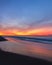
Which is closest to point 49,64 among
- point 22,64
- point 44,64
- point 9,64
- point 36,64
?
point 44,64

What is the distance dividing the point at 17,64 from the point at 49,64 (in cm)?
235

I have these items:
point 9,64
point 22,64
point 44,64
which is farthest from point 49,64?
point 9,64

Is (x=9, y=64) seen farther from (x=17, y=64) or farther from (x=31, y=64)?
(x=31, y=64)

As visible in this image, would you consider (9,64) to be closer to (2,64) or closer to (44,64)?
(2,64)

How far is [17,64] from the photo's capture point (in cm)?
862

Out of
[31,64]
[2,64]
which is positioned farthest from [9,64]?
[31,64]

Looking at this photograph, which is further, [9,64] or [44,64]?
[44,64]

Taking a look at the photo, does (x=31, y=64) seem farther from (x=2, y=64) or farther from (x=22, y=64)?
(x=2, y=64)

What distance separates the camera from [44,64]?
356 inches

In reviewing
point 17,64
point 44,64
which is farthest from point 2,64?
point 44,64

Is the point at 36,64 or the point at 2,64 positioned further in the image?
the point at 36,64

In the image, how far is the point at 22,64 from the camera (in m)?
8.71

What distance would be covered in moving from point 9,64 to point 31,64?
1578 mm

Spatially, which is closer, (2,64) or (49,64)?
(2,64)
